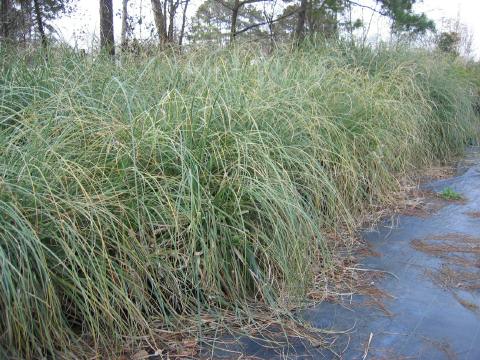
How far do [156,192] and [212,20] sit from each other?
1197 centimetres

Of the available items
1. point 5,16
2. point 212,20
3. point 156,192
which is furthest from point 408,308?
point 212,20

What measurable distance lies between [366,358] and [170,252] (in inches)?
38.1

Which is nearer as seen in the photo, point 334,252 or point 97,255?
point 97,255

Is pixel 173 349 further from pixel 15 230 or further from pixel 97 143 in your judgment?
pixel 97 143

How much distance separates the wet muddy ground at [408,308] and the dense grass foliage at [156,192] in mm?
288

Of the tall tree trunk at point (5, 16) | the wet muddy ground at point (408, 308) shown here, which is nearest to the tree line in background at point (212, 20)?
the tall tree trunk at point (5, 16)

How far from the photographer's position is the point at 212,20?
13758 mm

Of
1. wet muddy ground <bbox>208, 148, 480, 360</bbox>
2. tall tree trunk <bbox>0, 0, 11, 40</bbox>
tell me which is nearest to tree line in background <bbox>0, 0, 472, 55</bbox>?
tall tree trunk <bbox>0, 0, 11, 40</bbox>

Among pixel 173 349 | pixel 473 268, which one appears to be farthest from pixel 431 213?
pixel 173 349

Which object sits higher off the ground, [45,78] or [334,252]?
[45,78]

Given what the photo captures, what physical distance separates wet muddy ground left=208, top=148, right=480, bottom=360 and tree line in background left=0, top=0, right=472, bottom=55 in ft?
9.84

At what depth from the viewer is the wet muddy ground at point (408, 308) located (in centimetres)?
220

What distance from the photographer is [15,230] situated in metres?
1.96

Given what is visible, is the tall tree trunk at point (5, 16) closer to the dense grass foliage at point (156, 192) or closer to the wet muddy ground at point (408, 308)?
the dense grass foliage at point (156, 192)
